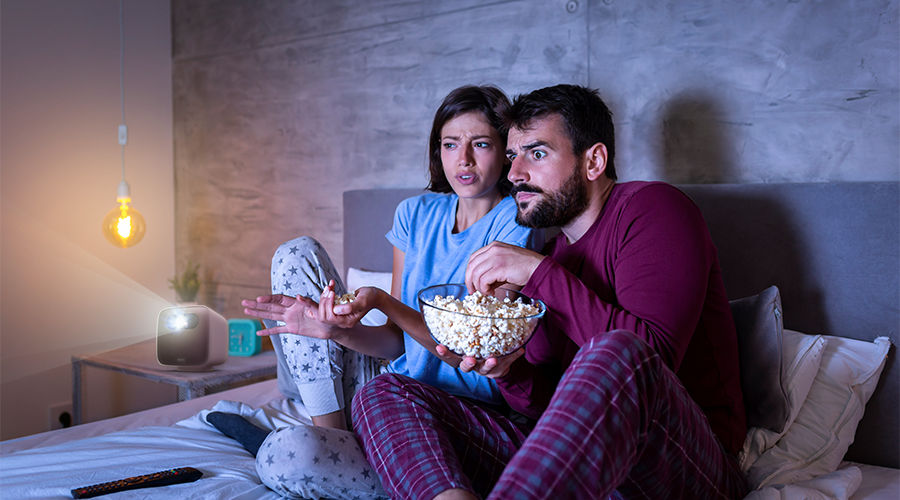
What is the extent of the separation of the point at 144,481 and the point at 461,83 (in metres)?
1.60

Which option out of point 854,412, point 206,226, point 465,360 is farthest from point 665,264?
point 206,226

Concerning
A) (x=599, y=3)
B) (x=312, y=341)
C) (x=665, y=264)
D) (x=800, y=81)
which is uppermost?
(x=599, y=3)

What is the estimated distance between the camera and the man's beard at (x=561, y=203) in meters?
1.42

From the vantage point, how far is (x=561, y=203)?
1418mm

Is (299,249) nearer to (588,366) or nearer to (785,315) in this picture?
(588,366)

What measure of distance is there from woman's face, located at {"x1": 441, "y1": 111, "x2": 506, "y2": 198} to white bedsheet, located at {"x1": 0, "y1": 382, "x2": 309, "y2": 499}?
0.77 metres

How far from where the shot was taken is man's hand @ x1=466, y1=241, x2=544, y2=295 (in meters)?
1.23

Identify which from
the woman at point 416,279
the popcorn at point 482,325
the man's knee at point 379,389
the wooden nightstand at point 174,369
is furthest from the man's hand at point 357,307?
the wooden nightstand at point 174,369

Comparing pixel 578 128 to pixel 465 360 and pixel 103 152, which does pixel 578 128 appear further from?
pixel 103 152

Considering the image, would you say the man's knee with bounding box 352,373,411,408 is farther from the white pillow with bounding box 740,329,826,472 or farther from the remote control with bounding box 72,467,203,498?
the white pillow with bounding box 740,329,826,472

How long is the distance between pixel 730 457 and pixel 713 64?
107 centimetres

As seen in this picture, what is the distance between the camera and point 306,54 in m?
2.86

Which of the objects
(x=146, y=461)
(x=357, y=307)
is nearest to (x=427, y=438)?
(x=357, y=307)

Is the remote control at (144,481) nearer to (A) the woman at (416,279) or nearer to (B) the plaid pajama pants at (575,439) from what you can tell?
(A) the woman at (416,279)
